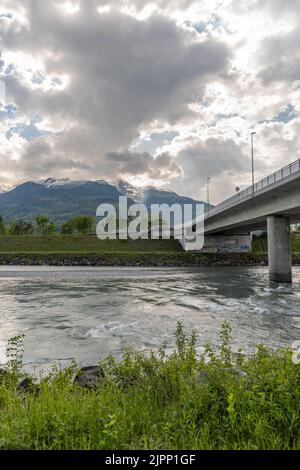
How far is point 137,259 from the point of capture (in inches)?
2482

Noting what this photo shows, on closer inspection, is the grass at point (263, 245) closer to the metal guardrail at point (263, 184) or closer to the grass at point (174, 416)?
the metal guardrail at point (263, 184)

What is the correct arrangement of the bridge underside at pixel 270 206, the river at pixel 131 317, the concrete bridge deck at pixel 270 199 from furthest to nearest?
the bridge underside at pixel 270 206 < the concrete bridge deck at pixel 270 199 < the river at pixel 131 317

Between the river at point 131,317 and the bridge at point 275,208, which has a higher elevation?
the bridge at point 275,208

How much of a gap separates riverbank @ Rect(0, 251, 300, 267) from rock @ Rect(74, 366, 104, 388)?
53.9 metres

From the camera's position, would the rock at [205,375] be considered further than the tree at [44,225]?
No

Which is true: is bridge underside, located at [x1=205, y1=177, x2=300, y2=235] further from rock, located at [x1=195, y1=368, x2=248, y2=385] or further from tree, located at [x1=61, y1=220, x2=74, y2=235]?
tree, located at [x1=61, y1=220, x2=74, y2=235]

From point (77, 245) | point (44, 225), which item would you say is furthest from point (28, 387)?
point (44, 225)

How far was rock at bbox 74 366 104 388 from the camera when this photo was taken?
683 centimetres

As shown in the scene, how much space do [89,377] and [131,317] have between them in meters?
11.1

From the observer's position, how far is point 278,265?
35.8 metres

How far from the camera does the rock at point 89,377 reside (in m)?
6.83

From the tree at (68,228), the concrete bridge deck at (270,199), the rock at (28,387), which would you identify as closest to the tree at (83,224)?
the tree at (68,228)

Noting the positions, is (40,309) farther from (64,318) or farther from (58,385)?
(58,385)

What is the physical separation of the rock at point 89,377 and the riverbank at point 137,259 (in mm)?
53906
